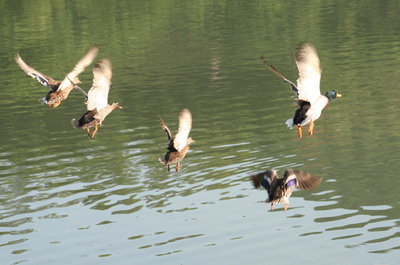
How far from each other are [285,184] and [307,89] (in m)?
2.56

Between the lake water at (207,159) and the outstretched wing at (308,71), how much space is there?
14.2 metres

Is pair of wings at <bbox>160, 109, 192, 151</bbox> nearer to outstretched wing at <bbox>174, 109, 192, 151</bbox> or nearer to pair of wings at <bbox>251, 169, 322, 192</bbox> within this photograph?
outstretched wing at <bbox>174, 109, 192, 151</bbox>

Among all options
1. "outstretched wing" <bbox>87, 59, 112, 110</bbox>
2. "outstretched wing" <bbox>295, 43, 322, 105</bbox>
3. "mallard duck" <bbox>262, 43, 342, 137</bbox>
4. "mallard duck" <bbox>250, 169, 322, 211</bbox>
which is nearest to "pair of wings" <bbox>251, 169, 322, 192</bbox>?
"mallard duck" <bbox>250, 169, 322, 211</bbox>

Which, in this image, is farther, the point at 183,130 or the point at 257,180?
the point at 257,180

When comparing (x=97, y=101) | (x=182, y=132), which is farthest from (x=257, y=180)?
(x=97, y=101)

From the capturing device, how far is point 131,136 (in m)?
57.8

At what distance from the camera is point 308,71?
23.4 metres

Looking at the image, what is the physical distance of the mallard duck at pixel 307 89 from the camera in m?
22.9

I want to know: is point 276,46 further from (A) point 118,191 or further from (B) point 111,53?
(A) point 118,191

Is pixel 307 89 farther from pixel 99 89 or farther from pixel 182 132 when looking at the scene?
pixel 99 89

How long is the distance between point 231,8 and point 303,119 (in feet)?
325

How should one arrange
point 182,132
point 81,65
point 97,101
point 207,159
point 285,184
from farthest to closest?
point 207,159, point 81,65, point 97,101, point 182,132, point 285,184

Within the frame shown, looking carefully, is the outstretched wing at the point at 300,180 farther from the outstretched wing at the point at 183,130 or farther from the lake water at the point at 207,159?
the lake water at the point at 207,159

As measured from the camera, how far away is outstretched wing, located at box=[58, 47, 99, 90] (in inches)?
952
